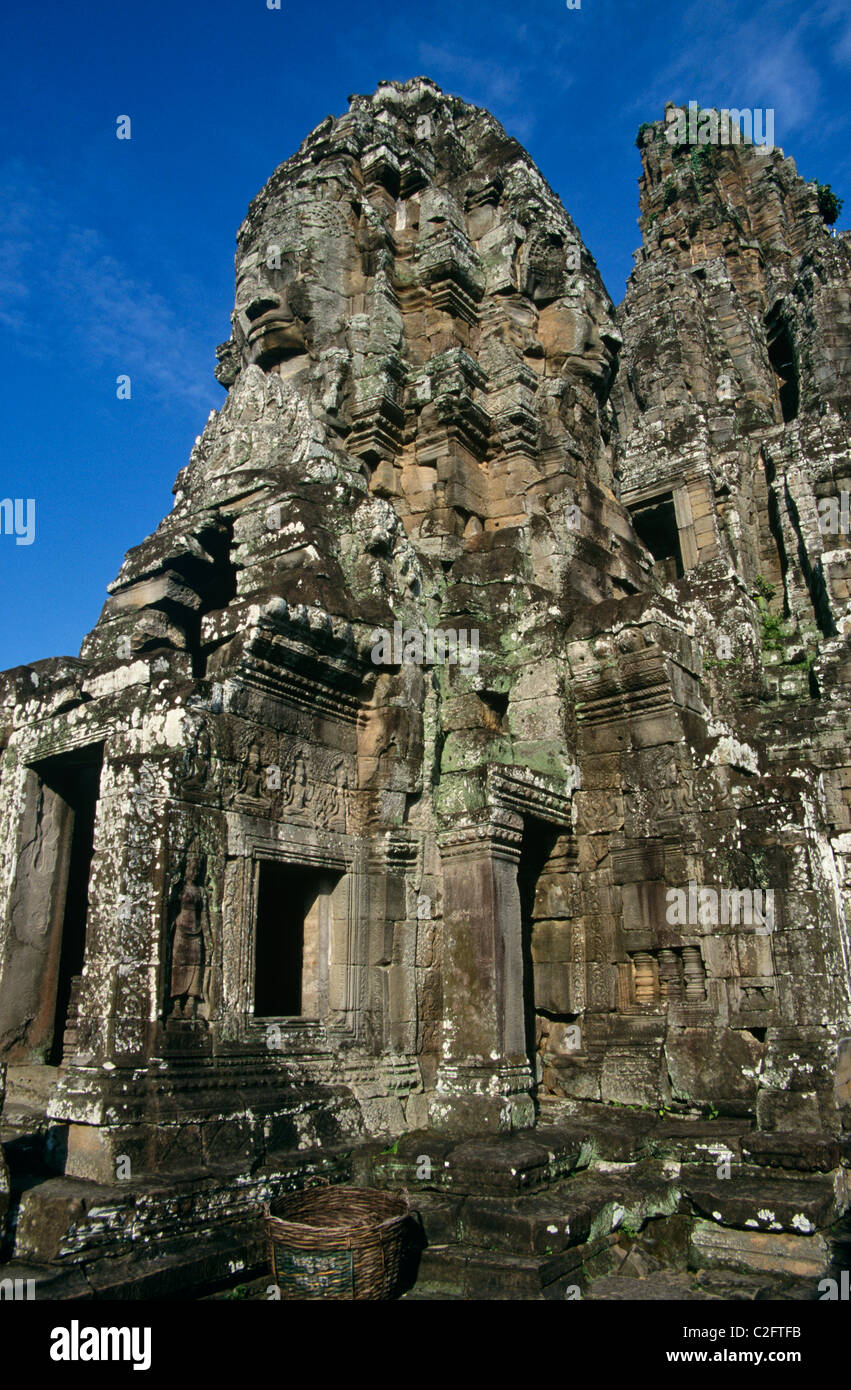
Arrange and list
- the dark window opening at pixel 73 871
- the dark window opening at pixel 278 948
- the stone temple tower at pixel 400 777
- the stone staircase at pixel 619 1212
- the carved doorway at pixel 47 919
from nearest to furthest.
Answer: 1. the stone staircase at pixel 619 1212
2. the stone temple tower at pixel 400 777
3. the carved doorway at pixel 47 919
4. the dark window opening at pixel 73 871
5. the dark window opening at pixel 278 948

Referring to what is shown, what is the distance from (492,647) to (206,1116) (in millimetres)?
4954

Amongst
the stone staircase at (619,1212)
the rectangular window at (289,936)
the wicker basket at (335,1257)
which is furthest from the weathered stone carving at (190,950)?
the stone staircase at (619,1212)

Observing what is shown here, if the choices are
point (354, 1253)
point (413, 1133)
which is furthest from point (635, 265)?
point (354, 1253)

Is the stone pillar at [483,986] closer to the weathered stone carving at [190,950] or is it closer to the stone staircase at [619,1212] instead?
the stone staircase at [619,1212]

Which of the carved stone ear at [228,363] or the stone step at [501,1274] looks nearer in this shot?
the stone step at [501,1274]

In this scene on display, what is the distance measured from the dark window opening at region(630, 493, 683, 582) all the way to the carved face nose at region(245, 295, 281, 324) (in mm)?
11005

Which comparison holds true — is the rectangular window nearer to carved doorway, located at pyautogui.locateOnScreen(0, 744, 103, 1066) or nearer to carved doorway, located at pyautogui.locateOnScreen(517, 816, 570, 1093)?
carved doorway, located at pyautogui.locateOnScreen(0, 744, 103, 1066)

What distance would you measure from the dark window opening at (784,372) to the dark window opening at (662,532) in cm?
519

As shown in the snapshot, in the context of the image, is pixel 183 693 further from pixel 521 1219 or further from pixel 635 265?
pixel 635 265

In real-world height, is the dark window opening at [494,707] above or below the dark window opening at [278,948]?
above

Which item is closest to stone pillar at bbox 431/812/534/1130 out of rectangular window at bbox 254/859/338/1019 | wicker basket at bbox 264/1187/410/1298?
Result: rectangular window at bbox 254/859/338/1019

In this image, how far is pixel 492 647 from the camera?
9281 millimetres

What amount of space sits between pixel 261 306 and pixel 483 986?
7.86m

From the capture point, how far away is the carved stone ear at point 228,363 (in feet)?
41.6
